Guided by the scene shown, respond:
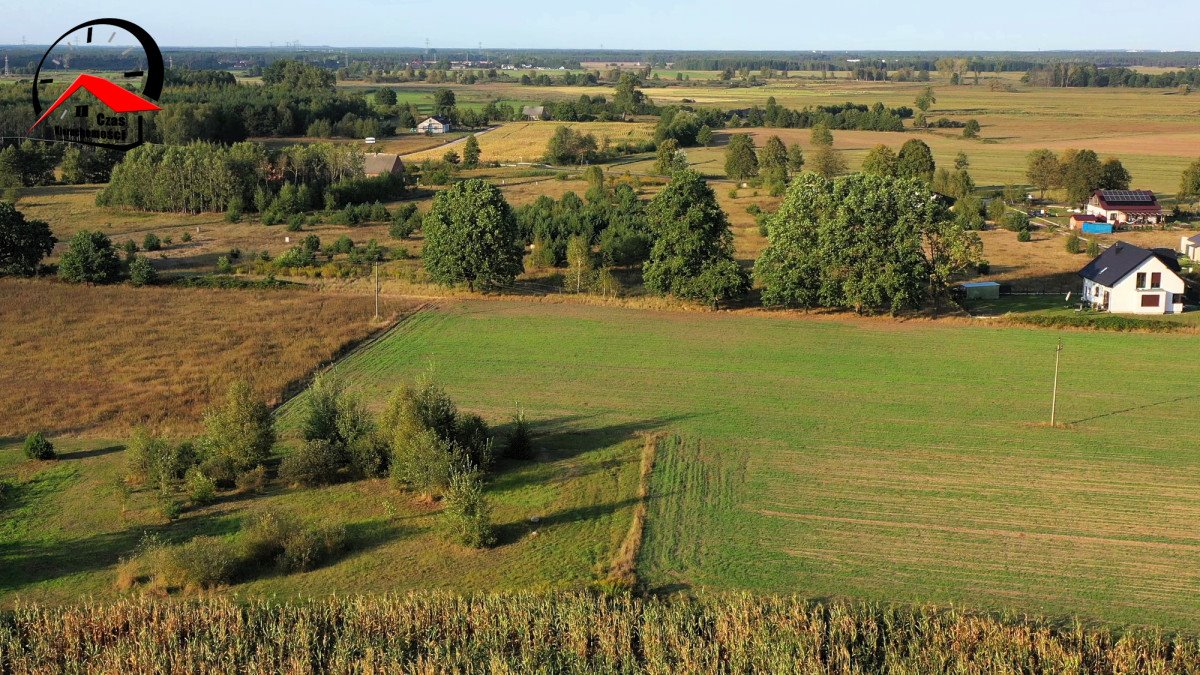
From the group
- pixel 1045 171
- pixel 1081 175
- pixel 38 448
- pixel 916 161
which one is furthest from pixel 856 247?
pixel 1045 171

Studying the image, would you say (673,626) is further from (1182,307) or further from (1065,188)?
(1065,188)

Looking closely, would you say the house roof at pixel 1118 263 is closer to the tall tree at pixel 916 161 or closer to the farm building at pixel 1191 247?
the farm building at pixel 1191 247

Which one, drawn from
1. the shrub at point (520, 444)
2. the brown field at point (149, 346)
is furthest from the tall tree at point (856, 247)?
the shrub at point (520, 444)

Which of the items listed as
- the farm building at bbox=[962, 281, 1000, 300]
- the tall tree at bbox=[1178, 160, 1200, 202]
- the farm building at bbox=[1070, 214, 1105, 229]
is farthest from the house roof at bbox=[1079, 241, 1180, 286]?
the tall tree at bbox=[1178, 160, 1200, 202]

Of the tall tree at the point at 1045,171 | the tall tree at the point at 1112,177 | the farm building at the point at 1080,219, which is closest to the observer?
the farm building at the point at 1080,219

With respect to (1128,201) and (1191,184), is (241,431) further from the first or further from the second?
(1191,184)

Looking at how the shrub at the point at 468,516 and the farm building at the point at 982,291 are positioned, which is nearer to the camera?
the shrub at the point at 468,516

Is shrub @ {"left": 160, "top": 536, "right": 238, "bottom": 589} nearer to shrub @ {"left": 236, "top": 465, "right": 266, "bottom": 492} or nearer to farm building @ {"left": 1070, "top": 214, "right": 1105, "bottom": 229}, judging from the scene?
shrub @ {"left": 236, "top": 465, "right": 266, "bottom": 492}
